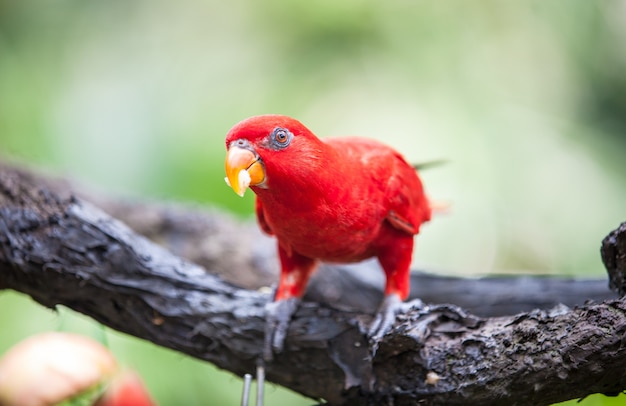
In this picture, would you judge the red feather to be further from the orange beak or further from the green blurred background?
the green blurred background

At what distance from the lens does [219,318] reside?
228 centimetres

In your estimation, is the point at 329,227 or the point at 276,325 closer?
the point at 329,227

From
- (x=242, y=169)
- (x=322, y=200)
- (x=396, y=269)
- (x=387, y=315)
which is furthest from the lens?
(x=396, y=269)

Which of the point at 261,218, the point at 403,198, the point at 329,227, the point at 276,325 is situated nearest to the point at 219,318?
the point at 276,325

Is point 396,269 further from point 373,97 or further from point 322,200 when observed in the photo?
point 373,97

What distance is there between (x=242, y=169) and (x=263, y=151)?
0.09 metres

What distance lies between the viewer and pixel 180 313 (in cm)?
229

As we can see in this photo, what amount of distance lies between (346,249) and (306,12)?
3.35 m

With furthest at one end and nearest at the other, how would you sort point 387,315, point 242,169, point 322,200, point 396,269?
1. point 396,269
2. point 387,315
3. point 322,200
4. point 242,169

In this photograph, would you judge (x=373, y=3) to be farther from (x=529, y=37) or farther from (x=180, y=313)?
(x=180, y=313)

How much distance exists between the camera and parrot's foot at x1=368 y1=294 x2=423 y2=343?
6.83 ft

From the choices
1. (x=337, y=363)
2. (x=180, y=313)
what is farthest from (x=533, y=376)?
(x=180, y=313)

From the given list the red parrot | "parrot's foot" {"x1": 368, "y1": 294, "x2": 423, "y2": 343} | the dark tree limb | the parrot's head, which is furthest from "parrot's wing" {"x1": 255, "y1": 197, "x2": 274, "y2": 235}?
"parrot's foot" {"x1": 368, "y1": 294, "x2": 423, "y2": 343}

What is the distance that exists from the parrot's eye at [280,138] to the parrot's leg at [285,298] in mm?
581
